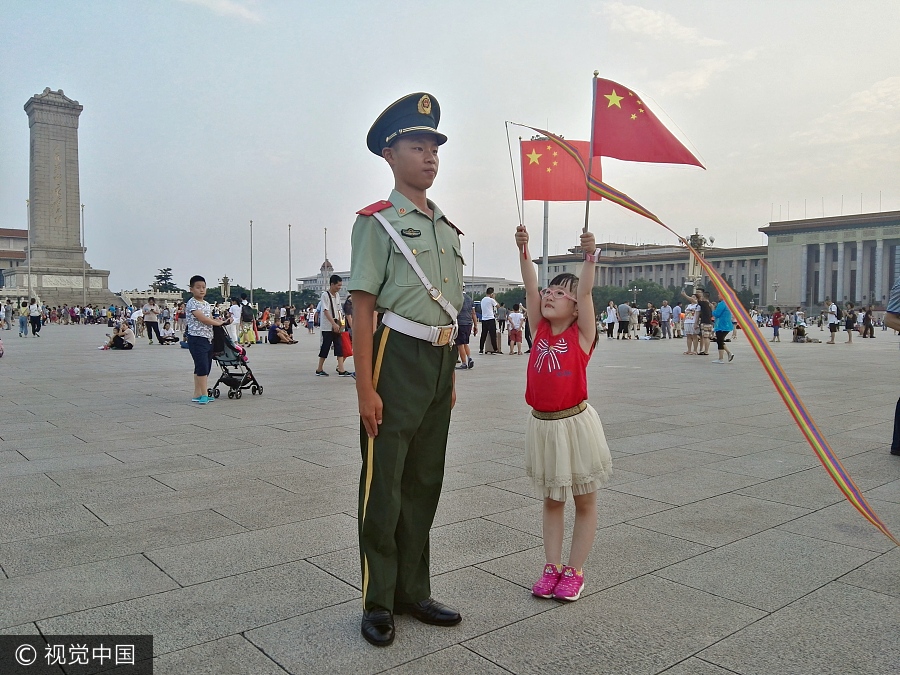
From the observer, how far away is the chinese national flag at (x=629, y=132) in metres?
3.52

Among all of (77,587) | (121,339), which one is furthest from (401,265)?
(121,339)

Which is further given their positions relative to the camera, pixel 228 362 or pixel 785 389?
pixel 228 362

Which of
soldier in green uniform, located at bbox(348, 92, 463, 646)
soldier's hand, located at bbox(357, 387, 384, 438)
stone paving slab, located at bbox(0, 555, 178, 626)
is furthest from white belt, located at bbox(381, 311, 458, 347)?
stone paving slab, located at bbox(0, 555, 178, 626)

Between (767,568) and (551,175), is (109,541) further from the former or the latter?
(551,175)

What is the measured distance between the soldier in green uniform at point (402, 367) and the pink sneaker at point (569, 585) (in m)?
0.50

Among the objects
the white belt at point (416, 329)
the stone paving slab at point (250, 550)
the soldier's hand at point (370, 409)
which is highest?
the white belt at point (416, 329)

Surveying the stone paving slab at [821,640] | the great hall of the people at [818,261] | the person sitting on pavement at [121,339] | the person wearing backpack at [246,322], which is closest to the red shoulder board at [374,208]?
the stone paving slab at [821,640]

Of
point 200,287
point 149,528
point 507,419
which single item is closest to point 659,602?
point 149,528

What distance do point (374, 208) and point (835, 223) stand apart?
103 m

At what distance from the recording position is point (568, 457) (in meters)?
3.14

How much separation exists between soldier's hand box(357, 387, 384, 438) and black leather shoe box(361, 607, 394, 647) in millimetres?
666

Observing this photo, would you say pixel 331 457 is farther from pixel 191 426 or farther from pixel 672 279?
pixel 672 279

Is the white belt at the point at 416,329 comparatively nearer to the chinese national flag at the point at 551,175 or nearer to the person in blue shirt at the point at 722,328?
the chinese national flag at the point at 551,175

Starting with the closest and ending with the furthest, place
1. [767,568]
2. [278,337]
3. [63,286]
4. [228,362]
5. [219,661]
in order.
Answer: [219,661], [767,568], [228,362], [278,337], [63,286]
